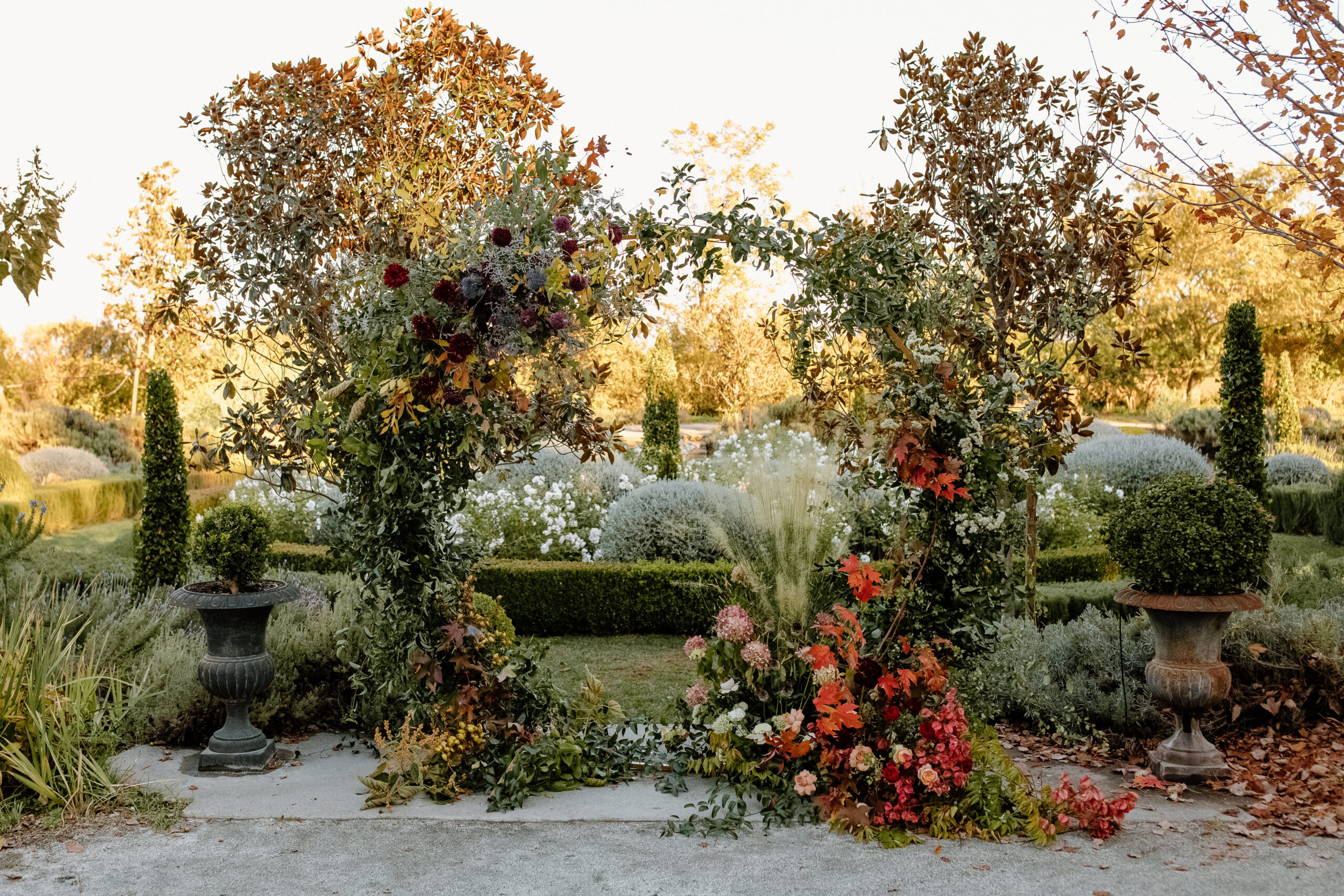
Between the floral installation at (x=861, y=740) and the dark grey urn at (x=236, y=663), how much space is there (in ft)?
6.07

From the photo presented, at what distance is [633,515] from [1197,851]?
15.9 feet

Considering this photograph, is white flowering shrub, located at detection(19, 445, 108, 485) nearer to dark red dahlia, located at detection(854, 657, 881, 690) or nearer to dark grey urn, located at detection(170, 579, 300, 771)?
dark grey urn, located at detection(170, 579, 300, 771)

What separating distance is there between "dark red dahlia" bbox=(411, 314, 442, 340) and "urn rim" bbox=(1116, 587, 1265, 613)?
9.99ft

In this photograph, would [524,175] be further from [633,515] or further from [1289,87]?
[633,515]

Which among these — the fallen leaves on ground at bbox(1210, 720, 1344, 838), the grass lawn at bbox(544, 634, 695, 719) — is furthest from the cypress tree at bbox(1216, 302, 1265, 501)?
the grass lawn at bbox(544, 634, 695, 719)

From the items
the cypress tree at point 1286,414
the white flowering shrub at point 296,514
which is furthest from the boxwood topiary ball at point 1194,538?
the cypress tree at point 1286,414

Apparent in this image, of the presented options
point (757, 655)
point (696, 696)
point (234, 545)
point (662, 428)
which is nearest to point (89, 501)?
point (662, 428)

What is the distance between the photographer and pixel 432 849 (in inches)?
133

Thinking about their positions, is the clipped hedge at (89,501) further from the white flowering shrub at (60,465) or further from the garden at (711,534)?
the garden at (711,534)

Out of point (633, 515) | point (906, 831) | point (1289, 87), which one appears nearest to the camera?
point (906, 831)

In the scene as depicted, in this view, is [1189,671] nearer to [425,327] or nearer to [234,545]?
[425,327]

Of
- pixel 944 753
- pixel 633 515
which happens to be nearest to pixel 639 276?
pixel 944 753

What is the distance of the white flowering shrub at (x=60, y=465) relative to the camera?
12828 millimetres

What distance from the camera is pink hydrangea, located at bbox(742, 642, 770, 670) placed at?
3.92 m
